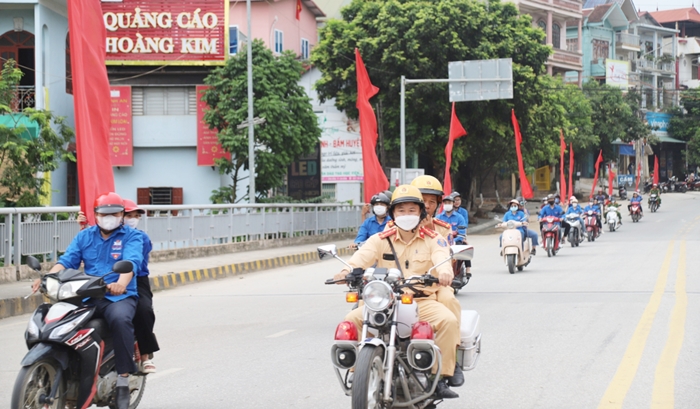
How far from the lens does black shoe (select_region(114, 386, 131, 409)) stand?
18.3ft

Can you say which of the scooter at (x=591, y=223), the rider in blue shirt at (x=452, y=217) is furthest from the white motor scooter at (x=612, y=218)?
the rider in blue shirt at (x=452, y=217)

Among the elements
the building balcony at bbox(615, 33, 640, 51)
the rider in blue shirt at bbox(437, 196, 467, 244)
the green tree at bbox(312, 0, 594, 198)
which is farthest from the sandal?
the building balcony at bbox(615, 33, 640, 51)

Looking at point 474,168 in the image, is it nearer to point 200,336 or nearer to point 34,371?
point 200,336

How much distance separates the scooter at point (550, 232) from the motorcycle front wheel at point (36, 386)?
1698cm

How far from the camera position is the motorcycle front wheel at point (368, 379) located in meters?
4.72

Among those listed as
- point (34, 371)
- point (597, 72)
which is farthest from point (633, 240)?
point (597, 72)

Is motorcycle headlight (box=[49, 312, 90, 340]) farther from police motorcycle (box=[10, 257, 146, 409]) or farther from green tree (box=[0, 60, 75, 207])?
green tree (box=[0, 60, 75, 207])

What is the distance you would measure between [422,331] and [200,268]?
13160 millimetres

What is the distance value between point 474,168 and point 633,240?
13110 millimetres

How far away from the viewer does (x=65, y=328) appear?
16.7ft

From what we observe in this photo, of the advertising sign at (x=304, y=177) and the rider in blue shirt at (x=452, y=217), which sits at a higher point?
the advertising sign at (x=304, y=177)

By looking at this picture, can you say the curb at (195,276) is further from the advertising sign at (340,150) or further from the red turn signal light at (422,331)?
the advertising sign at (340,150)

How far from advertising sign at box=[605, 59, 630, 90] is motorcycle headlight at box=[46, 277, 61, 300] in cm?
6598

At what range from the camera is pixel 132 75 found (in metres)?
31.5
